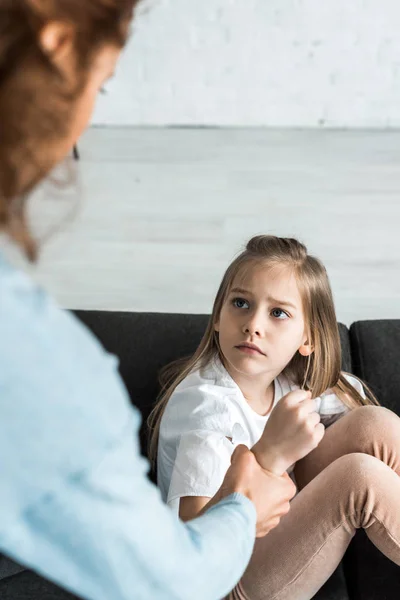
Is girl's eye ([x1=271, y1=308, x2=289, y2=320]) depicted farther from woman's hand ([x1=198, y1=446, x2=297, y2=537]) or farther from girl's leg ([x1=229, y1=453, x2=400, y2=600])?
woman's hand ([x1=198, y1=446, x2=297, y2=537])

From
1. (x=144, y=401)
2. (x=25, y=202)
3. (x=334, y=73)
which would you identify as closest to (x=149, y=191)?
(x=334, y=73)

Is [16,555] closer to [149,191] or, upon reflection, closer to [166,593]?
[166,593]

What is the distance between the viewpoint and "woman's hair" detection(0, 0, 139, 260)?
707 mm

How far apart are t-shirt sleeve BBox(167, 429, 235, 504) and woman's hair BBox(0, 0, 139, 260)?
0.72 meters

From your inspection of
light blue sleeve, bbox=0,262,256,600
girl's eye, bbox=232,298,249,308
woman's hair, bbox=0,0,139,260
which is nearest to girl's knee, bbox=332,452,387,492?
girl's eye, bbox=232,298,249,308

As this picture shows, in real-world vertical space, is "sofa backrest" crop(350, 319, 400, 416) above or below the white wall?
below

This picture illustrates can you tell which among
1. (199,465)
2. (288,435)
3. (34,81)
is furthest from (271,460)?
(34,81)

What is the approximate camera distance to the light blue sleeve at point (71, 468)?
0.68 meters

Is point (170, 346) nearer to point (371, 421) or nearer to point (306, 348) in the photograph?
point (306, 348)

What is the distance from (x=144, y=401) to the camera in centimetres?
174

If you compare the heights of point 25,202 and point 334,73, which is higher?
point 25,202

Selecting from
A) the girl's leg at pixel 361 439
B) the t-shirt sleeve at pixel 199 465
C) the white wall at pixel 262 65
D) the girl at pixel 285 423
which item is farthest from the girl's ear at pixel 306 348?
the white wall at pixel 262 65

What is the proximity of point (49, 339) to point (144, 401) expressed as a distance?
41.8 inches

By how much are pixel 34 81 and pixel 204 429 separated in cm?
86
